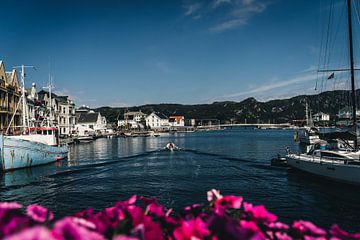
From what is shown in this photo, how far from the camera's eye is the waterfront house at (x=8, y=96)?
1859 inches

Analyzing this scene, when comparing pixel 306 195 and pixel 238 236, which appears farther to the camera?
pixel 306 195

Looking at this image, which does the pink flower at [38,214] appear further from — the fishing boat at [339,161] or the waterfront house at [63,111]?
the waterfront house at [63,111]

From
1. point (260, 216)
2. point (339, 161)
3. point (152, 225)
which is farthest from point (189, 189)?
point (152, 225)

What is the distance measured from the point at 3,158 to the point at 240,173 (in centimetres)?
2530

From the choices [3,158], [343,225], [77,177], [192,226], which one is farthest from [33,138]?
[192,226]

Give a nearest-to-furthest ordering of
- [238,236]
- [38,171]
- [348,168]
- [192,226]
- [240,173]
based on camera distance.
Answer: [238,236]
[192,226]
[348,168]
[240,173]
[38,171]

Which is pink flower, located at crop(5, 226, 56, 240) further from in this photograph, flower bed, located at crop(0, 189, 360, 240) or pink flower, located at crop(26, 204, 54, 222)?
pink flower, located at crop(26, 204, 54, 222)

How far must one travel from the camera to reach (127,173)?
89.6 ft

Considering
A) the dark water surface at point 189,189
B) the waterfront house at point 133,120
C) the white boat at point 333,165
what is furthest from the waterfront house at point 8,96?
the waterfront house at point 133,120

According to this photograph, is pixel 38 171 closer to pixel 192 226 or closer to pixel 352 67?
pixel 192 226

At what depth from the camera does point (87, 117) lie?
123m

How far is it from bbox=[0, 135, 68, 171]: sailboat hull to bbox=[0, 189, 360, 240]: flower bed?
3020 centimetres

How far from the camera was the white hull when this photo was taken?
1873cm

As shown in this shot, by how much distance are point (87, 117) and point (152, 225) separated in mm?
128674
